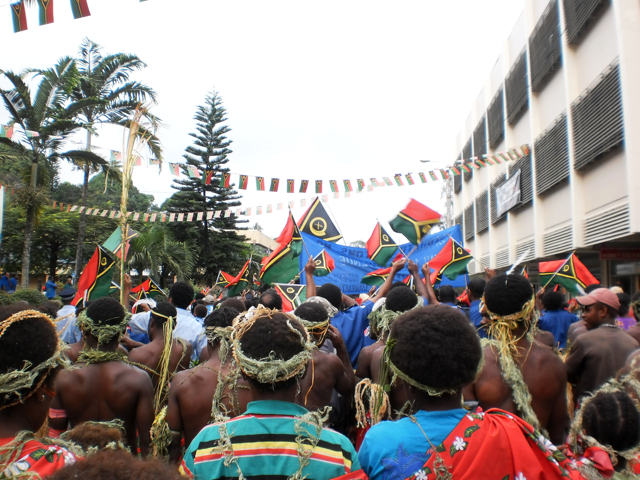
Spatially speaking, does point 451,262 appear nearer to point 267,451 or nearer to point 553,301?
point 553,301

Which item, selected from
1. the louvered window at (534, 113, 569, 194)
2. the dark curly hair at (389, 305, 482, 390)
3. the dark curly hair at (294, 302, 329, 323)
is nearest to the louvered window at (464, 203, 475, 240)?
the louvered window at (534, 113, 569, 194)

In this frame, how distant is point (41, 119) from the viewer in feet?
54.5

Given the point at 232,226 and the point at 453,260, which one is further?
the point at 232,226

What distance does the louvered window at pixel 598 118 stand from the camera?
41.6ft

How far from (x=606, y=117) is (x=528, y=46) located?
8014mm

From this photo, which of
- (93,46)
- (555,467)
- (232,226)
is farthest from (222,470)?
(232,226)

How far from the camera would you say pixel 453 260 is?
8.52m

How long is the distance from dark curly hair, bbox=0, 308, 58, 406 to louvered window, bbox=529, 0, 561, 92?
1851 centimetres

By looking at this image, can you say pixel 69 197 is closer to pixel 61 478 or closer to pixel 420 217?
pixel 420 217

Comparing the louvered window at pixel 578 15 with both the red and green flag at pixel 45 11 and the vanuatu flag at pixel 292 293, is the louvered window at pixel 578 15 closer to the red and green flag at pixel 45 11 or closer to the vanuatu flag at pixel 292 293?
the vanuatu flag at pixel 292 293

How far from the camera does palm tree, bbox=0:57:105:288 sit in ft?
52.6

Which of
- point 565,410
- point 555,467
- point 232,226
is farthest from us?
point 232,226

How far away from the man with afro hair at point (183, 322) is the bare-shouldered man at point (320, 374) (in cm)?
167

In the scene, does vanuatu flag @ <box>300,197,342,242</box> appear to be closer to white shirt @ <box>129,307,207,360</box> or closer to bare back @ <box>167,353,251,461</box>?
white shirt @ <box>129,307,207,360</box>
